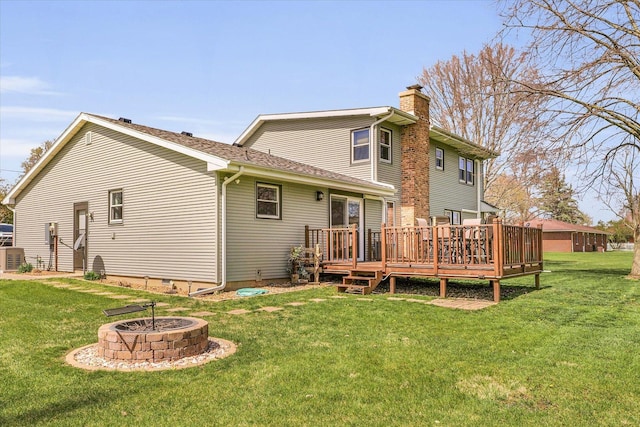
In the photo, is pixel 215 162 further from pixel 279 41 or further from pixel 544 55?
pixel 544 55

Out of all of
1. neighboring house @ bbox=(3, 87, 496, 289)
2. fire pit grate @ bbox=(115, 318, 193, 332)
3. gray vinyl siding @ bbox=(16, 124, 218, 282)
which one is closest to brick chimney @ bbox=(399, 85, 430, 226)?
neighboring house @ bbox=(3, 87, 496, 289)

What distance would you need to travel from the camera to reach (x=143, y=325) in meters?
5.12

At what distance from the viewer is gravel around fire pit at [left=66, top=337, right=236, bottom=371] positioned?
4.30m

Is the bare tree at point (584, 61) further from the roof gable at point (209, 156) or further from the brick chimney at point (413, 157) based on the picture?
the roof gable at point (209, 156)

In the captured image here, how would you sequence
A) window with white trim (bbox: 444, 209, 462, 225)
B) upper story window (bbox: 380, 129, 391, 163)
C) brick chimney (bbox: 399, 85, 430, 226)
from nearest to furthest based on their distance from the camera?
upper story window (bbox: 380, 129, 391, 163)
brick chimney (bbox: 399, 85, 430, 226)
window with white trim (bbox: 444, 209, 462, 225)

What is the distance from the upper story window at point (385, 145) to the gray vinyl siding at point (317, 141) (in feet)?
2.30

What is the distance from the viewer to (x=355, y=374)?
4.10m

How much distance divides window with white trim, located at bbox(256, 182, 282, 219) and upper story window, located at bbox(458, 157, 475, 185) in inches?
432

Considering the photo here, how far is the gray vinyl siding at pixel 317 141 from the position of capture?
15055 mm

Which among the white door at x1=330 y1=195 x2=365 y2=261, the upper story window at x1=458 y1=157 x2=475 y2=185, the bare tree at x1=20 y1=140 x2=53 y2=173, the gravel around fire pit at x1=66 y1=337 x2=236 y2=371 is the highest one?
the bare tree at x1=20 y1=140 x2=53 y2=173

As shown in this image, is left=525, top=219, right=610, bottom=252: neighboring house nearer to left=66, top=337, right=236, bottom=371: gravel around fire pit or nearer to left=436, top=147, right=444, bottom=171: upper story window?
left=436, top=147, right=444, bottom=171: upper story window

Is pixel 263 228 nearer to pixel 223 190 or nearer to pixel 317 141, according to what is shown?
pixel 223 190

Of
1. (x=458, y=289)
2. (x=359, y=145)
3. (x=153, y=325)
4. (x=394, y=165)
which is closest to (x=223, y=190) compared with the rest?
(x=153, y=325)

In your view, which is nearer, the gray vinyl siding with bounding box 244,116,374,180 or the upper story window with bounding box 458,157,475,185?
the gray vinyl siding with bounding box 244,116,374,180
